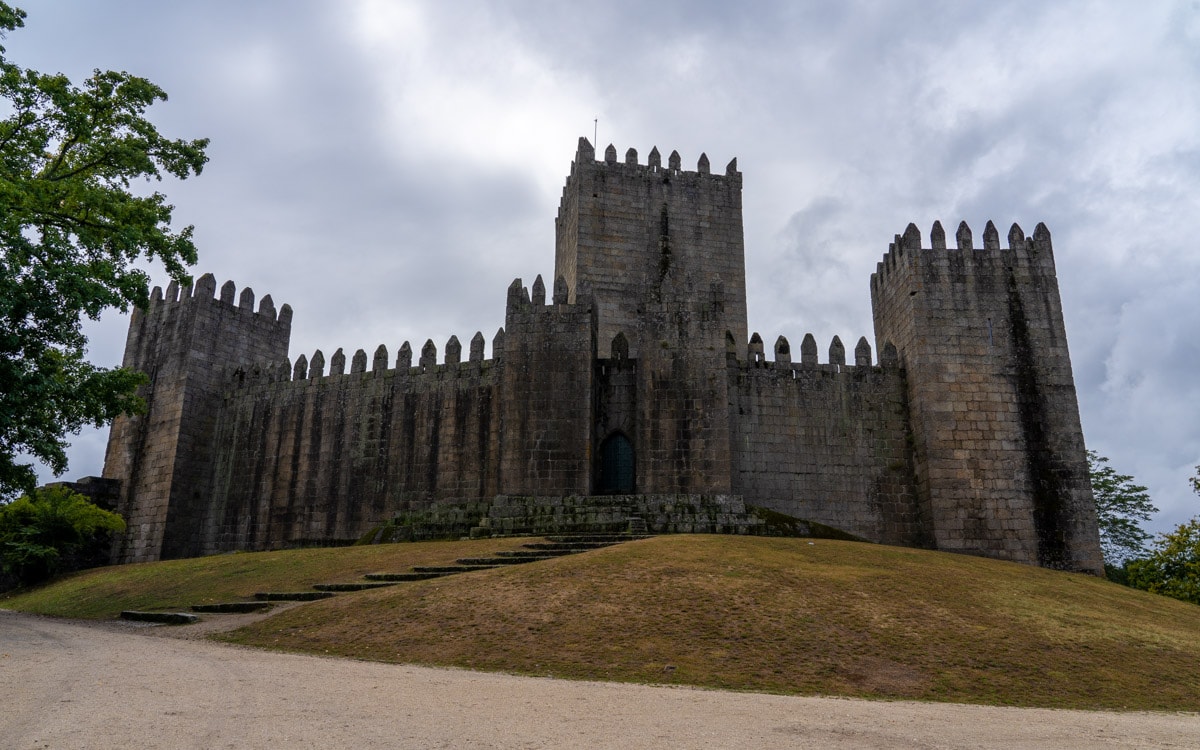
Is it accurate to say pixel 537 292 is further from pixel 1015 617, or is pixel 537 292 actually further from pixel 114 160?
pixel 1015 617

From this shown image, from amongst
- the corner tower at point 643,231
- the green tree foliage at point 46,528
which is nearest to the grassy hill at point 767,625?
the green tree foliage at point 46,528

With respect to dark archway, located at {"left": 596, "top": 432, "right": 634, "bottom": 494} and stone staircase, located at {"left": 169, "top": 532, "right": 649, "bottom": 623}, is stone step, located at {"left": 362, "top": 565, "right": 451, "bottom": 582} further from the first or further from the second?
dark archway, located at {"left": 596, "top": 432, "right": 634, "bottom": 494}

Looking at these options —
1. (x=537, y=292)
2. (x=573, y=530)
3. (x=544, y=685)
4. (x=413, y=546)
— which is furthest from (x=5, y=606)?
(x=544, y=685)

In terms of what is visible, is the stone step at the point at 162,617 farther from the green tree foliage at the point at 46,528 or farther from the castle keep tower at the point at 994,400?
the castle keep tower at the point at 994,400

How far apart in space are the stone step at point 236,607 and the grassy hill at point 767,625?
3.44ft

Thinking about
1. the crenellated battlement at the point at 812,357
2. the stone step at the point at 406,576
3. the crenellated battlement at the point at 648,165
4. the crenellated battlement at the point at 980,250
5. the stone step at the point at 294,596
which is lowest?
the stone step at the point at 294,596

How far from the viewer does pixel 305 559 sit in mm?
19609

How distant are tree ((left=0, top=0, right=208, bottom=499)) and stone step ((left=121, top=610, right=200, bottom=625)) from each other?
3.23m

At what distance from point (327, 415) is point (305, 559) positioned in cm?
996

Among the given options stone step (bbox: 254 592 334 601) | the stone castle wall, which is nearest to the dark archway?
the stone castle wall

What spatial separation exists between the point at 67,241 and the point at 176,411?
1514 centimetres

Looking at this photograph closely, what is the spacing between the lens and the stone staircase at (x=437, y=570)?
15211 millimetres

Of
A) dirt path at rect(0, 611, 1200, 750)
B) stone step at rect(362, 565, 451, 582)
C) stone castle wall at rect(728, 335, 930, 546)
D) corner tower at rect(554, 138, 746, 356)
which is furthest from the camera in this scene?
corner tower at rect(554, 138, 746, 356)

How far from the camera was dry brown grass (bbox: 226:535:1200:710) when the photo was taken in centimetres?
1027
